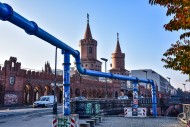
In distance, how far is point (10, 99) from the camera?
42.0 meters

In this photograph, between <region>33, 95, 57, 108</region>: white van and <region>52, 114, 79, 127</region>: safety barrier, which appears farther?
<region>33, 95, 57, 108</region>: white van

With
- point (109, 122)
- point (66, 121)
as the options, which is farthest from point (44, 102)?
→ point (66, 121)

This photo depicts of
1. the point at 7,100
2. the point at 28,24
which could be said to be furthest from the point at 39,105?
the point at 28,24

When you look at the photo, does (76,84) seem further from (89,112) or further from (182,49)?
(182,49)

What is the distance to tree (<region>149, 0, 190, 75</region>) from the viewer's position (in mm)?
7609

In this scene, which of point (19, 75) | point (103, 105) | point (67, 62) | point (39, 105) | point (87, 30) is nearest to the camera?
point (67, 62)

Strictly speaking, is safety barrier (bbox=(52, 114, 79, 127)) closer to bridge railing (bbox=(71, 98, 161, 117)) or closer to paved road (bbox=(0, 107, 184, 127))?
paved road (bbox=(0, 107, 184, 127))

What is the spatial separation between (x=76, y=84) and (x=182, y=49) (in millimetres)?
53267

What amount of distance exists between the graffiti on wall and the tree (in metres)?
34.8

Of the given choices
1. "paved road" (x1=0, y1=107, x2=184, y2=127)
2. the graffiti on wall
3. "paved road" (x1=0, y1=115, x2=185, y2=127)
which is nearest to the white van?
the graffiti on wall

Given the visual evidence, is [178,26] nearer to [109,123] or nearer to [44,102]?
[109,123]

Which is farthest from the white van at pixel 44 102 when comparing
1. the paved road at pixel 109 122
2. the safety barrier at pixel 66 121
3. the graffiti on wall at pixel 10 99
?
the safety barrier at pixel 66 121

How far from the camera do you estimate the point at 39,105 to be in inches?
1572

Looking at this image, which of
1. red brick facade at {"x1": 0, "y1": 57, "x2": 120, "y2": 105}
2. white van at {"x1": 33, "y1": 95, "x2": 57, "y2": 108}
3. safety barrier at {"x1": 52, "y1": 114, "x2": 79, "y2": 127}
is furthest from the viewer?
red brick facade at {"x1": 0, "y1": 57, "x2": 120, "y2": 105}
